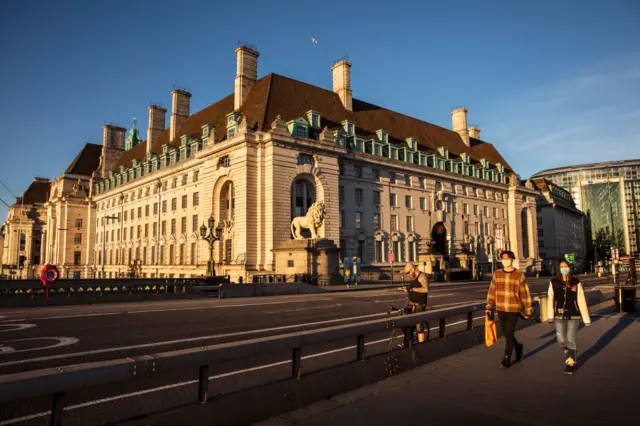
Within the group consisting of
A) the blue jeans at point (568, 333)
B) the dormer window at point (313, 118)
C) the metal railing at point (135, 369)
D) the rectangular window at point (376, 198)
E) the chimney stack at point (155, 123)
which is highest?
the chimney stack at point (155, 123)

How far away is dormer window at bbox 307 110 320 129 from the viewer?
46.0 metres

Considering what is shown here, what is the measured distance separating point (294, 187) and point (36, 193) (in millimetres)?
90614

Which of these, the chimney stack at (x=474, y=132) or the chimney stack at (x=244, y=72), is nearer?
the chimney stack at (x=244, y=72)

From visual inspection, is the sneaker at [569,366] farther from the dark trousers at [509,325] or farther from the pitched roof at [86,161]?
the pitched roof at [86,161]

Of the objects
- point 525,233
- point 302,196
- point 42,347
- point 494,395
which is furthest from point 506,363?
point 525,233

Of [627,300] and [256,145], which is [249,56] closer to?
[256,145]

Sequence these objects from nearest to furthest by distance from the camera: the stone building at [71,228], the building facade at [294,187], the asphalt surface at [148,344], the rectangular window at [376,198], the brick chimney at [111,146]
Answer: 1. the asphalt surface at [148,344]
2. the building facade at [294,187]
3. the rectangular window at [376,198]
4. the stone building at [71,228]
5. the brick chimney at [111,146]

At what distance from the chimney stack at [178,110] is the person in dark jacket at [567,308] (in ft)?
188

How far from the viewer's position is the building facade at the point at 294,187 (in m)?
41.5

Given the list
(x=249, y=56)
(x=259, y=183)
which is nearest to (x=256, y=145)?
(x=259, y=183)

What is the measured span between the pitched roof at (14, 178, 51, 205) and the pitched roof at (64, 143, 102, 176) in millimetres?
27094

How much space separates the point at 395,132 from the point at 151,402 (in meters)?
56.0

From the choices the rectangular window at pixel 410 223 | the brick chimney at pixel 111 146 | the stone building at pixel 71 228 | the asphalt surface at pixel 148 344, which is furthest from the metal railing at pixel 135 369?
the brick chimney at pixel 111 146

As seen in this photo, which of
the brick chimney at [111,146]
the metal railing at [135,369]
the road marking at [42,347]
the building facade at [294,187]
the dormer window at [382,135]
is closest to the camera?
the metal railing at [135,369]
